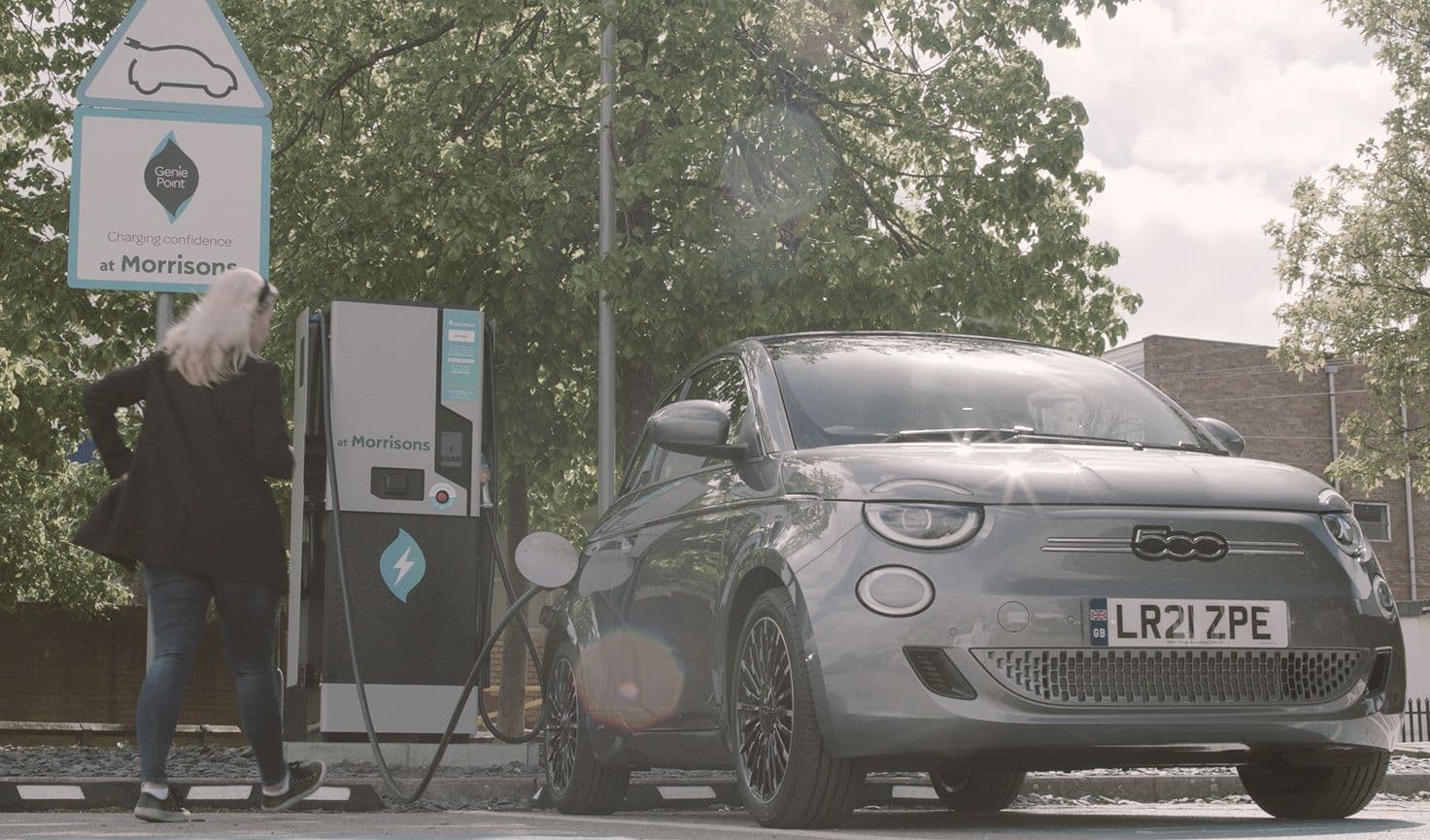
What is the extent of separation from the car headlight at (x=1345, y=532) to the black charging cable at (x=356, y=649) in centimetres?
317

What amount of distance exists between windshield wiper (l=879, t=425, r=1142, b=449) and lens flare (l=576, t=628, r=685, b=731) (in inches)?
48.2

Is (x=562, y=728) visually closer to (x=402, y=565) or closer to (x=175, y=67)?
(x=402, y=565)

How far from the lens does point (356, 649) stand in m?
9.13

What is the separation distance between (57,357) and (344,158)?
3.55 meters

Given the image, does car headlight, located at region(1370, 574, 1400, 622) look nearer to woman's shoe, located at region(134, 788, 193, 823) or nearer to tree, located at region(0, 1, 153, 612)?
woman's shoe, located at region(134, 788, 193, 823)

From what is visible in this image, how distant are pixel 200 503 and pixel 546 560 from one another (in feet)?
5.34

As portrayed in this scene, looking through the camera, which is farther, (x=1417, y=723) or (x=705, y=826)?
(x=1417, y=723)

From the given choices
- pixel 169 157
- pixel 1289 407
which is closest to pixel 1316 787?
pixel 169 157

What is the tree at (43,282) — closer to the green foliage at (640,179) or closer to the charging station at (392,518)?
the green foliage at (640,179)

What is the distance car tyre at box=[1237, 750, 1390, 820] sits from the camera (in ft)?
19.4

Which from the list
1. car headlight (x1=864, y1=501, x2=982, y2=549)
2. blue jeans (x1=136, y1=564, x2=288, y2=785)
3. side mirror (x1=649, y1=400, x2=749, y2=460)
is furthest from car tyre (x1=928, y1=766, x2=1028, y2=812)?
blue jeans (x1=136, y1=564, x2=288, y2=785)

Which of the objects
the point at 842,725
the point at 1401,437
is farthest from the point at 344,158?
the point at 1401,437

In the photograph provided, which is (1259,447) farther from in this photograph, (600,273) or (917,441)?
(917,441)

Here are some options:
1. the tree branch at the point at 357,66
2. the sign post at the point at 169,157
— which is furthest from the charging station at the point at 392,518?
the tree branch at the point at 357,66
